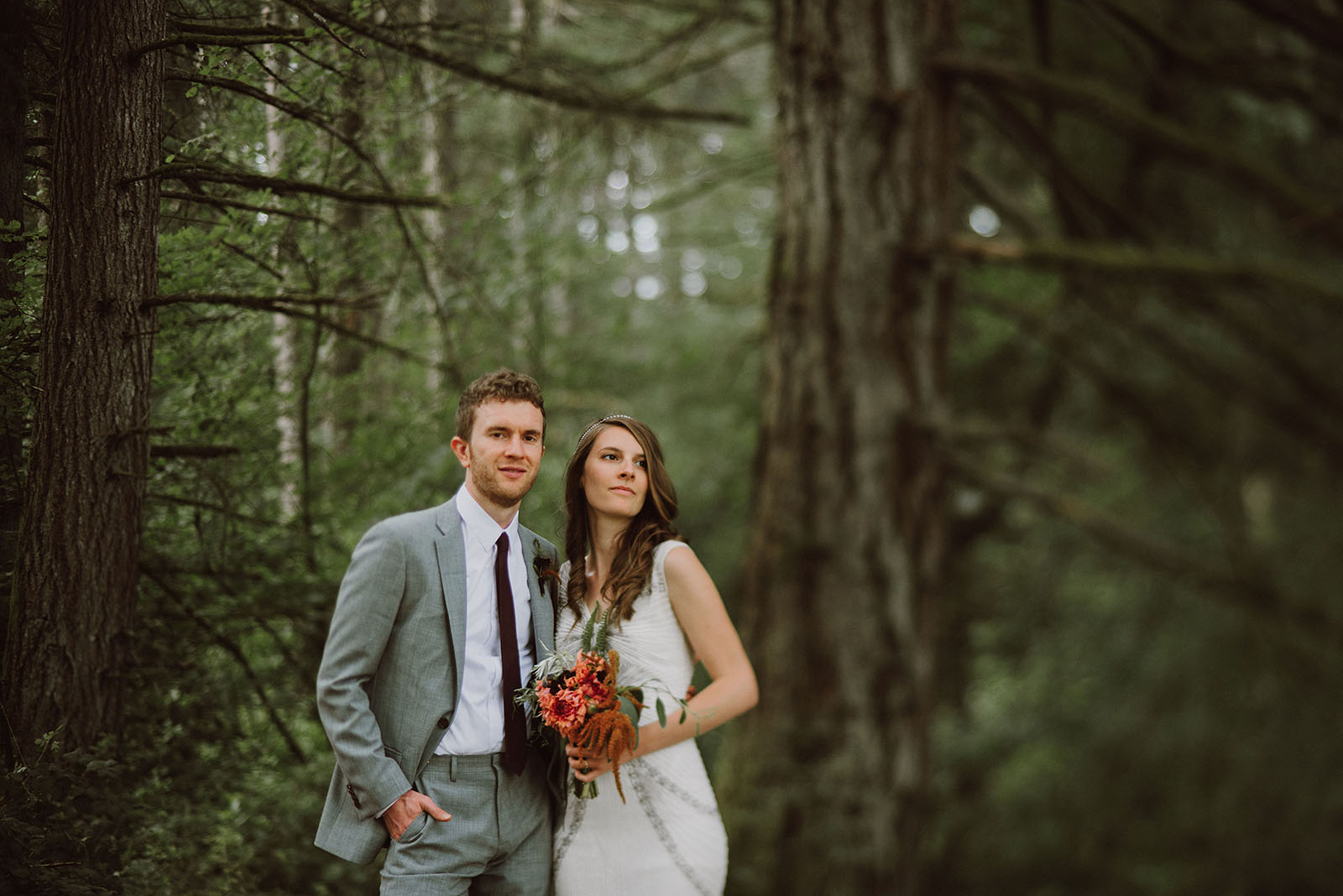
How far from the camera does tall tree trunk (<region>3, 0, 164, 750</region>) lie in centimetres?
250

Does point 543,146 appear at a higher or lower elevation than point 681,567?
higher

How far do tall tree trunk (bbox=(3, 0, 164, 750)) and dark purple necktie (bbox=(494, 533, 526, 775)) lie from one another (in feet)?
3.29

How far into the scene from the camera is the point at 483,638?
2.42 m

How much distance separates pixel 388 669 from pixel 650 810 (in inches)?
31.5

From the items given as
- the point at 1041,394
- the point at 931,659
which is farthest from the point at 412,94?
the point at 1041,394

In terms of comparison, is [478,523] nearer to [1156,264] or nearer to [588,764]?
[588,764]

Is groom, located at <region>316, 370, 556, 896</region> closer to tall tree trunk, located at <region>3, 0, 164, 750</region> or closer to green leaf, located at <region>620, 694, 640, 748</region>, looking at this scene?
green leaf, located at <region>620, 694, 640, 748</region>

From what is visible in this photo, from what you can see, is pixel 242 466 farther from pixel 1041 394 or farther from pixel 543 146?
pixel 1041 394

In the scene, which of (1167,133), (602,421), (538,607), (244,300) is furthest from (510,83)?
(1167,133)

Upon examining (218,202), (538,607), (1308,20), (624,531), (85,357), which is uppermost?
(1308,20)

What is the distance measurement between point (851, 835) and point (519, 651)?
342cm

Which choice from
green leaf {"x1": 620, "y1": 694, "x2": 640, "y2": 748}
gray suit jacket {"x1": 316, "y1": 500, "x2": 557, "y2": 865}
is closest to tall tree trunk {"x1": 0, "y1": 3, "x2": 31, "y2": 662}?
gray suit jacket {"x1": 316, "y1": 500, "x2": 557, "y2": 865}

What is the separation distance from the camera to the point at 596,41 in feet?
19.4

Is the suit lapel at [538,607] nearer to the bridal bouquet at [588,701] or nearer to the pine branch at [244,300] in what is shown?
the bridal bouquet at [588,701]
